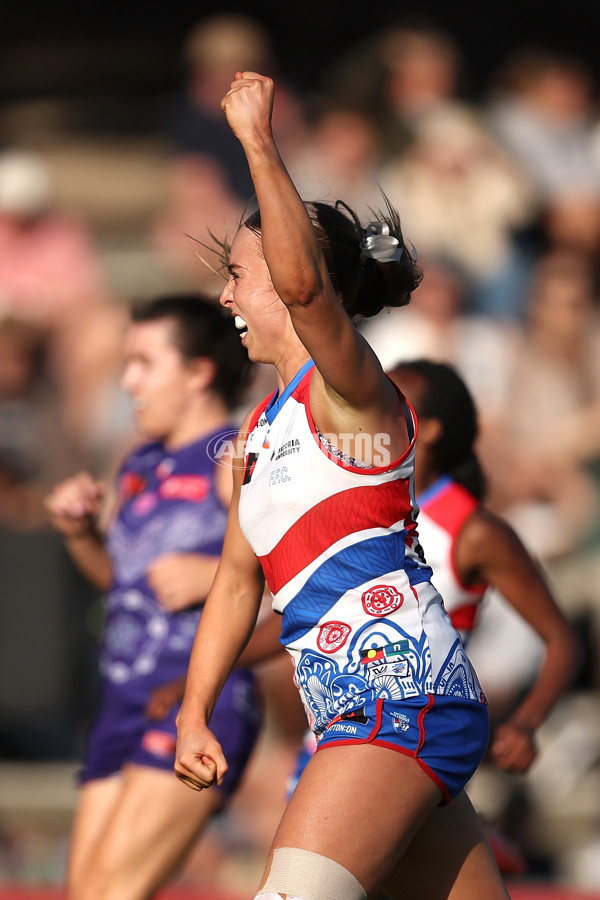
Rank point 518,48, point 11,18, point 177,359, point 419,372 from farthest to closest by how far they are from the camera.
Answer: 1. point 11,18
2. point 518,48
3. point 177,359
4. point 419,372

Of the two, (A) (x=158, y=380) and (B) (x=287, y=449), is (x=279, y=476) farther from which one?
(A) (x=158, y=380)

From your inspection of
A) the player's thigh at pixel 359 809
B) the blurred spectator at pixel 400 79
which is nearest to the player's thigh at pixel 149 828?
the player's thigh at pixel 359 809

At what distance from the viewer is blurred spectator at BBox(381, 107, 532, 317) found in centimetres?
630

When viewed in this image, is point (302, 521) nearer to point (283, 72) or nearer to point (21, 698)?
point (21, 698)

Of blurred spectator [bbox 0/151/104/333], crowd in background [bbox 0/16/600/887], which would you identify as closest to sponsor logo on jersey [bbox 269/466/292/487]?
crowd in background [bbox 0/16/600/887]

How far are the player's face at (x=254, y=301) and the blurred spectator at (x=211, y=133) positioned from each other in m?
4.01

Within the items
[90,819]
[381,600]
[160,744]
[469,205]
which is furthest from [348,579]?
[469,205]

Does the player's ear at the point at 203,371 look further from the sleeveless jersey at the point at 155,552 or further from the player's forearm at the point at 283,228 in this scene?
the player's forearm at the point at 283,228

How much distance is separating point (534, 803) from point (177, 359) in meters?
3.01

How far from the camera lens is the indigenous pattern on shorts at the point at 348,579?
7.54 feet

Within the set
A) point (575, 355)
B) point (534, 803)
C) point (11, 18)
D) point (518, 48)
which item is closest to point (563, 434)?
point (575, 355)

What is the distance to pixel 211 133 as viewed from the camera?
6645mm

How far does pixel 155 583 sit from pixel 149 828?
66 centimetres

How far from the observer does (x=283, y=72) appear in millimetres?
6910
